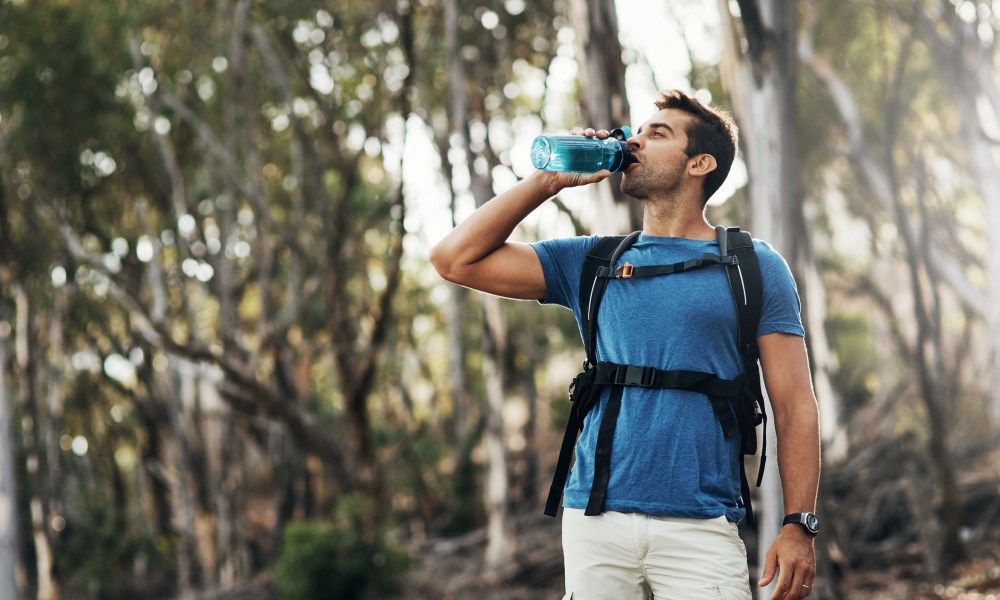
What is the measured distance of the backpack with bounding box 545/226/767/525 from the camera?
2.67 m

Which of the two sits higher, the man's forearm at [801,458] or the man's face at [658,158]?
the man's face at [658,158]

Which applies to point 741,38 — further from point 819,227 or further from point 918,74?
→ point 819,227

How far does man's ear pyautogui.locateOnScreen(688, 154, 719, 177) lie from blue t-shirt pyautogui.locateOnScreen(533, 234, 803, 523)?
0.21 m

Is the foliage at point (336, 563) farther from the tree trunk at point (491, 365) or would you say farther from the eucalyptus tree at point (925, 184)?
the eucalyptus tree at point (925, 184)

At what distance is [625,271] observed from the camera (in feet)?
9.16

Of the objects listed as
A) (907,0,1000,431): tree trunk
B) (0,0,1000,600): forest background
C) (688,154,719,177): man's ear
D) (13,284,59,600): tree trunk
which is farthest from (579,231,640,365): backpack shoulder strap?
(13,284,59,600): tree trunk

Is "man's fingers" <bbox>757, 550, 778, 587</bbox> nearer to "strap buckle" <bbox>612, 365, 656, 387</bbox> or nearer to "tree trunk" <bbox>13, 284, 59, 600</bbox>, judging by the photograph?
"strap buckle" <bbox>612, 365, 656, 387</bbox>

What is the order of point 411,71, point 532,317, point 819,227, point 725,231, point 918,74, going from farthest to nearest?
point 819,227
point 532,317
point 918,74
point 411,71
point 725,231

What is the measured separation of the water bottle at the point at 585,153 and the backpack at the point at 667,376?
0.22m

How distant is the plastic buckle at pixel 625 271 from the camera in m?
2.79

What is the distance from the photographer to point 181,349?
10.6 m

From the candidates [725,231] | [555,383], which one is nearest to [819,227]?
[555,383]

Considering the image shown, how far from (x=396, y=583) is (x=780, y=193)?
23.5 ft

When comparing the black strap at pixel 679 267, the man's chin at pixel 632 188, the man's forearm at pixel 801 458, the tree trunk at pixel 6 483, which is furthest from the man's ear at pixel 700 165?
the tree trunk at pixel 6 483
